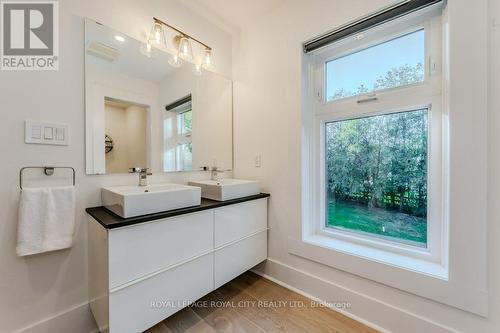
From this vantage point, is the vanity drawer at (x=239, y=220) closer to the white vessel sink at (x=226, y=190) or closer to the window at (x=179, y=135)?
the white vessel sink at (x=226, y=190)

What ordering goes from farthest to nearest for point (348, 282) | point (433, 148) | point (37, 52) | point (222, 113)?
point (222, 113)
point (348, 282)
point (433, 148)
point (37, 52)

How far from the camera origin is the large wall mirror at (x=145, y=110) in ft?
4.43

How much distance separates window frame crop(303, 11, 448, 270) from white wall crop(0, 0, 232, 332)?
4.89 ft

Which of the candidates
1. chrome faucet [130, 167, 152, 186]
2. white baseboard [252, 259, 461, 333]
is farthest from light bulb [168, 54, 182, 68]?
white baseboard [252, 259, 461, 333]

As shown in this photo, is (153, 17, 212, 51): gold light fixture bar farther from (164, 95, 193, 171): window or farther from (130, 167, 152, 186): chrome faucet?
(130, 167, 152, 186): chrome faucet

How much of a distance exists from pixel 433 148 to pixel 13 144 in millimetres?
2328

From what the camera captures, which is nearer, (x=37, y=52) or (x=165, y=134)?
(x=37, y=52)

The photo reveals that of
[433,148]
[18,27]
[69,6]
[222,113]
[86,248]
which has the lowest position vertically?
[86,248]

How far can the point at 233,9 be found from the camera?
6.25 feet

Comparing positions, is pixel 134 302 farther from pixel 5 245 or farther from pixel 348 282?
pixel 348 282

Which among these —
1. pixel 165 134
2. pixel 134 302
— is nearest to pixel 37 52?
pixel 165 134

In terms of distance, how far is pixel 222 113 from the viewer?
2.13 metres

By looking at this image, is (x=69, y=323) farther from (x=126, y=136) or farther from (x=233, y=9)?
(x=233, y=9)

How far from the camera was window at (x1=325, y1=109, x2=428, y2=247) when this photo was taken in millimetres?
1373
